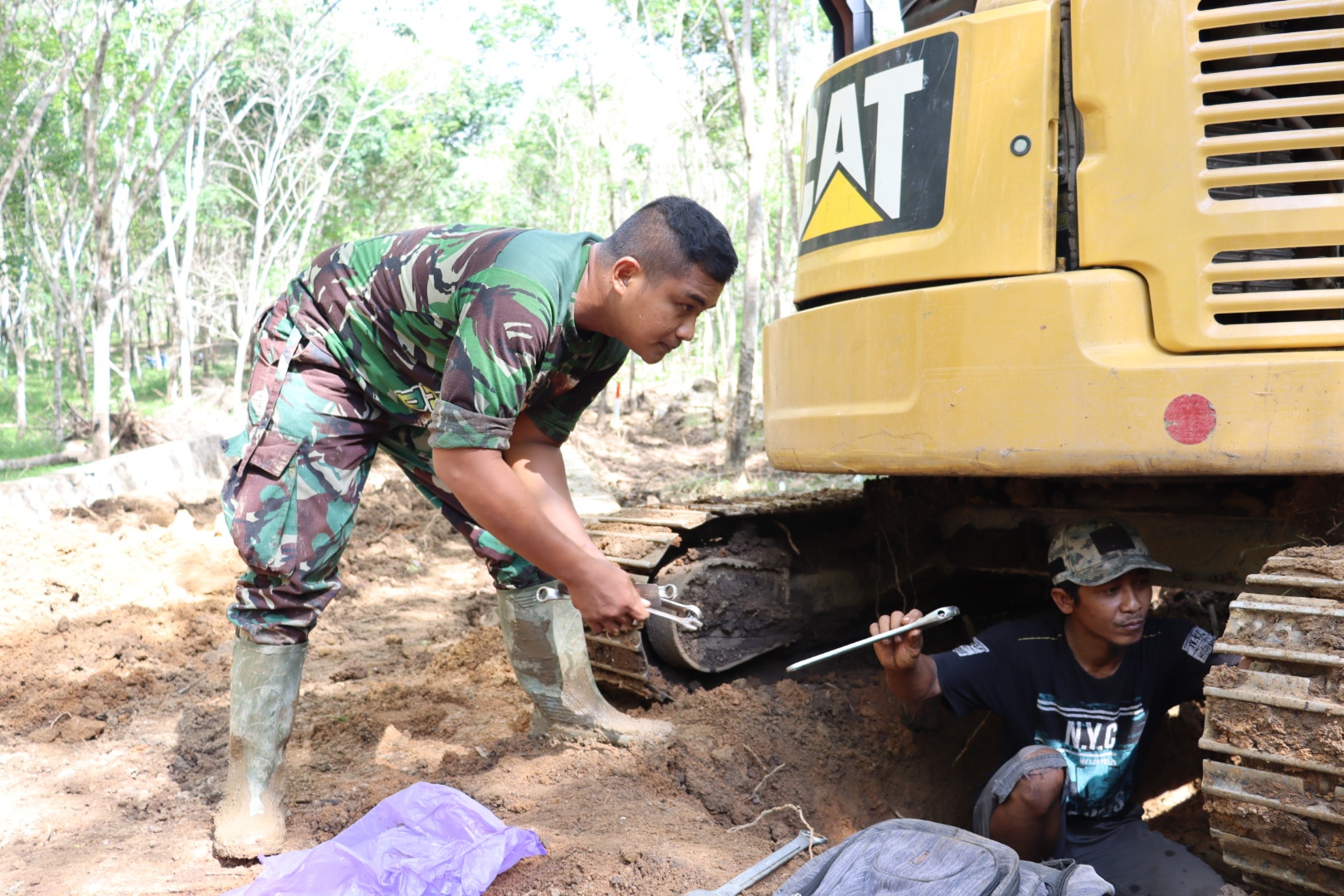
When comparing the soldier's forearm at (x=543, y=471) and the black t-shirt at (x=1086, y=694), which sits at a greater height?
the soldier's forearm at (x=543, y=471)

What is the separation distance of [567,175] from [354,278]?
1128 inches

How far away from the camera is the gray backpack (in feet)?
6.69

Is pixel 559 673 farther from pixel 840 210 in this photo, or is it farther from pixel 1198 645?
pixel 1198 645

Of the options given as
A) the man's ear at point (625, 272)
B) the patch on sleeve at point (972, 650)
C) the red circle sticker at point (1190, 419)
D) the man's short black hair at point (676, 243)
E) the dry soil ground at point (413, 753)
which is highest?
the man's short black hair at point (676, 243)

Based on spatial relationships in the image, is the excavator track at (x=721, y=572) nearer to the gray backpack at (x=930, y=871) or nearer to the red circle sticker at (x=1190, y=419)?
the gray backpack at (x=930, y=871)

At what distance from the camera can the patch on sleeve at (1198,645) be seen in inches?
114

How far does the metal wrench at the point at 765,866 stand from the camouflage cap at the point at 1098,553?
3.21ft

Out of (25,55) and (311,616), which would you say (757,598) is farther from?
(25,55)

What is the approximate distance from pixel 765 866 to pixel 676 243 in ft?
4.57

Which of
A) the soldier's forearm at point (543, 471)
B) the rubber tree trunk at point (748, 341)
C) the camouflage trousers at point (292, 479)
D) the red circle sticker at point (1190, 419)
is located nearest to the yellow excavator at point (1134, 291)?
the red circle sticker at point (1190, 419)

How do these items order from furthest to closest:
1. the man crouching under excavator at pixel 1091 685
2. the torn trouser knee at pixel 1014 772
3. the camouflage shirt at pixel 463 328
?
the man crouching under excavator at pixel 1091 685 < the torn trouser knee at pixel 1014 772 < the camouflage shirt at pixel 463 328

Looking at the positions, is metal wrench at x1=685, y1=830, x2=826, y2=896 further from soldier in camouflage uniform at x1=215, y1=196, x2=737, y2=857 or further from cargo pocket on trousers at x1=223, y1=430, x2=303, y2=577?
cargo pocket on trousers at x1=223, y1=430, x2=303, y2=577

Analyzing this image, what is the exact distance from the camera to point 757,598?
3852mm

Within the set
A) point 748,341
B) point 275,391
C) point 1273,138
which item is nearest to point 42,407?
point 748,341
